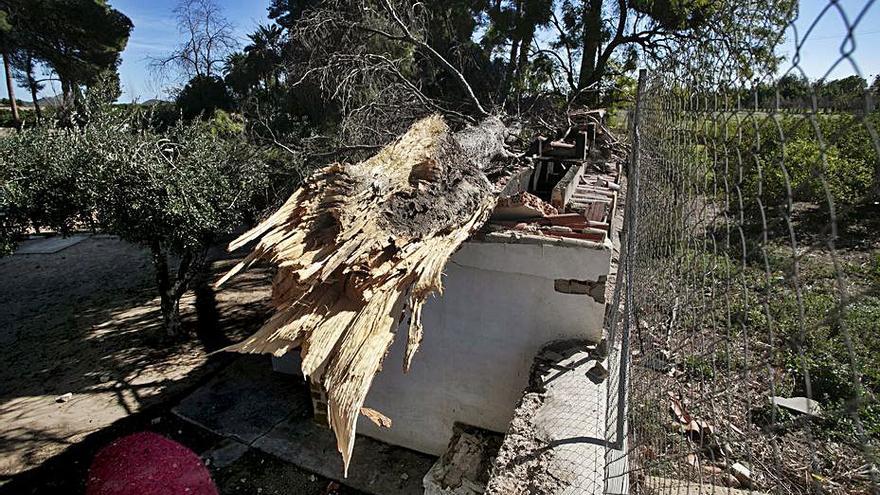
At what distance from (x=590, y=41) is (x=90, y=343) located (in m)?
13.7

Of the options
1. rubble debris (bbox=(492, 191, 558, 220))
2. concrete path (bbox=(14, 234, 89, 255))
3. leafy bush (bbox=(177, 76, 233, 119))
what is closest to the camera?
rubble debris (bbox=(492, 191, 558, 220))

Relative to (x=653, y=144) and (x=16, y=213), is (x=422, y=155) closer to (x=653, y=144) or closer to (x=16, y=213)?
(x=653, y=144)

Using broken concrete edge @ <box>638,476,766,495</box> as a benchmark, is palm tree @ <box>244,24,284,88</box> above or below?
above

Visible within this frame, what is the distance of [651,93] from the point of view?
18.2ft

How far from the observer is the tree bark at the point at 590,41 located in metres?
12.9

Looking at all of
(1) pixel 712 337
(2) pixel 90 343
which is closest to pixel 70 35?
(2) pixel 90 343

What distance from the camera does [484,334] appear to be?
396 centimetres

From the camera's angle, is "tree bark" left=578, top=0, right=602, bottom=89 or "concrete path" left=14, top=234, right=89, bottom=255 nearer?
"concrete path" left=14, top=234, right=89, bottom=255

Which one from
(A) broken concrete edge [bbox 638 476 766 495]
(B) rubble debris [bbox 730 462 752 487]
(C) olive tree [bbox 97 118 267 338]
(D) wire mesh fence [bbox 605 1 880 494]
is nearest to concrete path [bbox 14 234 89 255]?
(C) olive tree [bbox 97 118 267 338]

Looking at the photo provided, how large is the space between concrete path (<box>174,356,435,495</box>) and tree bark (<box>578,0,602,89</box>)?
11485mm

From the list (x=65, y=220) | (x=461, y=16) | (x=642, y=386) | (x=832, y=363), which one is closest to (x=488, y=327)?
(x=642, y=386)

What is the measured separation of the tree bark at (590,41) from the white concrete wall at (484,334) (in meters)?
11.1

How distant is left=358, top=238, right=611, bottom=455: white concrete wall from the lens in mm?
3523

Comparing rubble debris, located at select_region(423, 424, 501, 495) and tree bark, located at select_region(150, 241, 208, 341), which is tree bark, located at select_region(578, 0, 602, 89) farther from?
rubble debris, located at select_region(423, 424, 501, 495)
